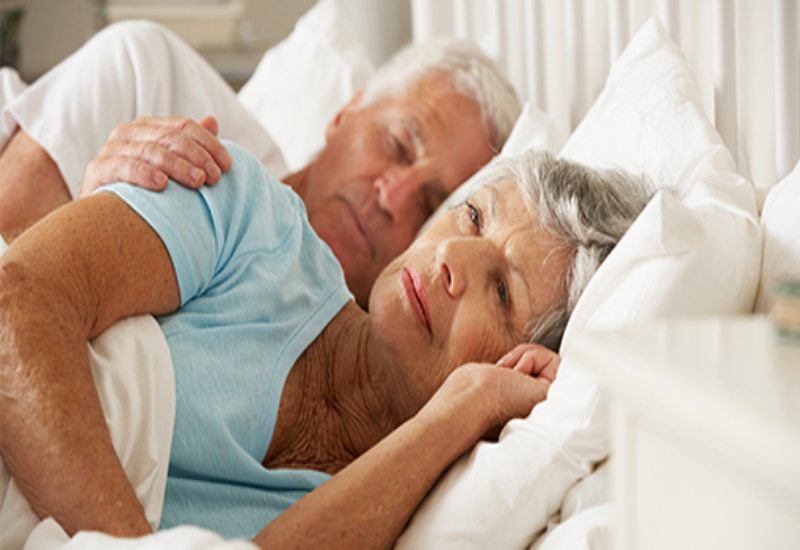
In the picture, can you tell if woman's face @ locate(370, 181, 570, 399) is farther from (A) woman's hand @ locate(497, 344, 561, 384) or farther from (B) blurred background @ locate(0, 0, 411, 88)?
(B) blurred background @ locate(0, 0, 411, 88)

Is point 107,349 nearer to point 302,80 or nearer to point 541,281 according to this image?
point 541,281

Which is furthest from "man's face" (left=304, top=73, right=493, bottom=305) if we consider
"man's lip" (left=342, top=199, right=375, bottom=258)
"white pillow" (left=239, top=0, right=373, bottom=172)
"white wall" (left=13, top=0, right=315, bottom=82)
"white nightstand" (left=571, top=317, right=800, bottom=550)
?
"white wall" (left=13, top=0, right=315, bottom=82)

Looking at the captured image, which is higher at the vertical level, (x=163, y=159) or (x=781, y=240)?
(x=163, y=159)

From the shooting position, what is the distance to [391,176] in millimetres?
1963

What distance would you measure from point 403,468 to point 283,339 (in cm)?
27

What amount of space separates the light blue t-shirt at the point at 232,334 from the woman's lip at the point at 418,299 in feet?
0.42

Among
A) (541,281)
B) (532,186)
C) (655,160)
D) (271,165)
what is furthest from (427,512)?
(271,165)

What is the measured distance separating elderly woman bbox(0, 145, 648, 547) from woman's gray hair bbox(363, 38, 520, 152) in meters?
0.61

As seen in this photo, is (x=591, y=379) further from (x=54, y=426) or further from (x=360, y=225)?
(x=360, y=225)

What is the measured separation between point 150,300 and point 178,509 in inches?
9.0

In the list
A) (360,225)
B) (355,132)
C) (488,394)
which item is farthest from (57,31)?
(488,394)

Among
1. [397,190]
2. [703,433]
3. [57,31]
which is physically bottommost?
[57,31]

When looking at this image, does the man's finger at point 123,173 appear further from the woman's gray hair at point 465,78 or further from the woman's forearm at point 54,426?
the woman's gray hair at point 465,78

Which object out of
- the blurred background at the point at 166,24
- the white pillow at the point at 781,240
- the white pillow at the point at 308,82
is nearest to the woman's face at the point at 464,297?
the white pillow at the point at 781,240
